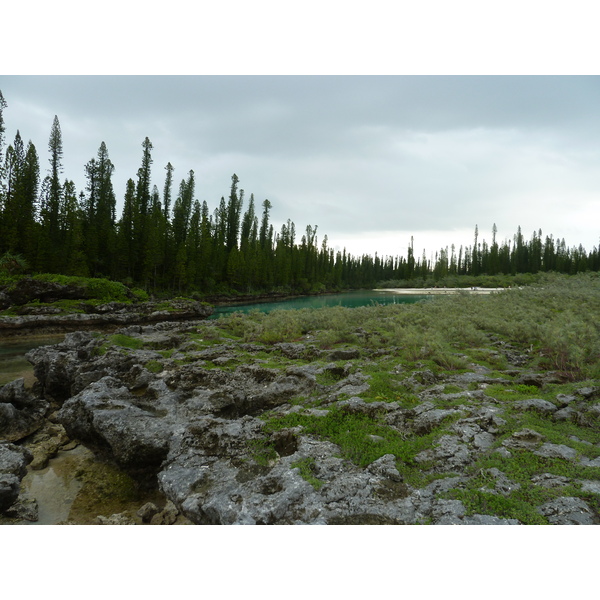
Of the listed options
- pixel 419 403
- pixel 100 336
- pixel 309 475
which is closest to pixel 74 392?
pixel 100 336

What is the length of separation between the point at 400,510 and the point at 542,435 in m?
2.53

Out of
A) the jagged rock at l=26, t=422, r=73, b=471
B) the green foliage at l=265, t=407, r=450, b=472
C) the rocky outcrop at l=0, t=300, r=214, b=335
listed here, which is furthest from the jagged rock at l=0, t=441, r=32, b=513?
the rocky outcrop at l=0, t=300, r=214, b=335

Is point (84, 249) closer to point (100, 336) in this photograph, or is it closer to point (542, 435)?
point (100, 336)

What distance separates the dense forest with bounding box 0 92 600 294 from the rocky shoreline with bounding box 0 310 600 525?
19.8 metres

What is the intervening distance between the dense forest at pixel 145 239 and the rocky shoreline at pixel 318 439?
778 inches

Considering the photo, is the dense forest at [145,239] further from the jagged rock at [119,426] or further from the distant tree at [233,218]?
the jagged rock at [119,426]

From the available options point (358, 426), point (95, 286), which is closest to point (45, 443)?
point (358, 426)

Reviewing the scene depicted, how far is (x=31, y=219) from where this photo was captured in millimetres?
33500

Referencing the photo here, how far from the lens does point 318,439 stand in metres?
5.16

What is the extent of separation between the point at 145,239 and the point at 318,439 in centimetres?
4576

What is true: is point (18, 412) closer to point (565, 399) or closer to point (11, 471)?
point (11, 471)

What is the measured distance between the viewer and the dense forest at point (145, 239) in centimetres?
3331

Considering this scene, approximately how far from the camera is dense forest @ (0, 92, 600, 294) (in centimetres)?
3331

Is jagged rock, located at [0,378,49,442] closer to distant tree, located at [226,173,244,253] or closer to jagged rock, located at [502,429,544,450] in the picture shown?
jagged rock, located at [502,429,544,450]
